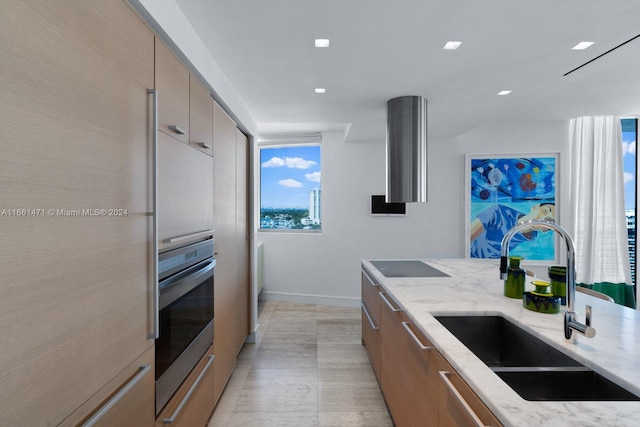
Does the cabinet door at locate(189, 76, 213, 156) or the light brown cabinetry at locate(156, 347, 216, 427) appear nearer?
the light brown cabinetry at locate(156, 347, 216, 427)

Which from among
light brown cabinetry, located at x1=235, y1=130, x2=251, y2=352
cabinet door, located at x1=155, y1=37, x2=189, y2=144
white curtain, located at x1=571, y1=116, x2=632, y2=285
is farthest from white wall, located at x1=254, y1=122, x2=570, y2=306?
cabinet door, located at x1=155, y1=37, x2=189, y2=144

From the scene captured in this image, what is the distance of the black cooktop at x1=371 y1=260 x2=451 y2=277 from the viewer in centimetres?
236

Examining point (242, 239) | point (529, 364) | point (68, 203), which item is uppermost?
point (68, 203)

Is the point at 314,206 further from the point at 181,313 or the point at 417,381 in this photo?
the point at 417,381

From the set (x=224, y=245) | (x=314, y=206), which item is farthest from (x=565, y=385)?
(x=314, y=206)

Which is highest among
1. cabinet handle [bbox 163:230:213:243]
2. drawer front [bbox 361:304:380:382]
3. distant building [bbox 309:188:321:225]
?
distant building [bbox 309:188:321:225]

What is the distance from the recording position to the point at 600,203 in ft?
13.3

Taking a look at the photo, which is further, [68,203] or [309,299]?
[309,299]

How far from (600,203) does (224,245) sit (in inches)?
187

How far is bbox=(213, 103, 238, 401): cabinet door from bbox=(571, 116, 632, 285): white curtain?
4430mm

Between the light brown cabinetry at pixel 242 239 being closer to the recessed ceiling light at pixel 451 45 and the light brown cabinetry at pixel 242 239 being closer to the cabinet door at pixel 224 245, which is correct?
the cabinet door at pixel 224 245

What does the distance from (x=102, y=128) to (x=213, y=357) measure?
5.27ft

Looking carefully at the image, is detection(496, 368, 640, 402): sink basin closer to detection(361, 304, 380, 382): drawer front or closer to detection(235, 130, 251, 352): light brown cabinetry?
detection(361, 304, 380, 382): drawer front

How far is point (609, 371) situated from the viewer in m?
0.93
